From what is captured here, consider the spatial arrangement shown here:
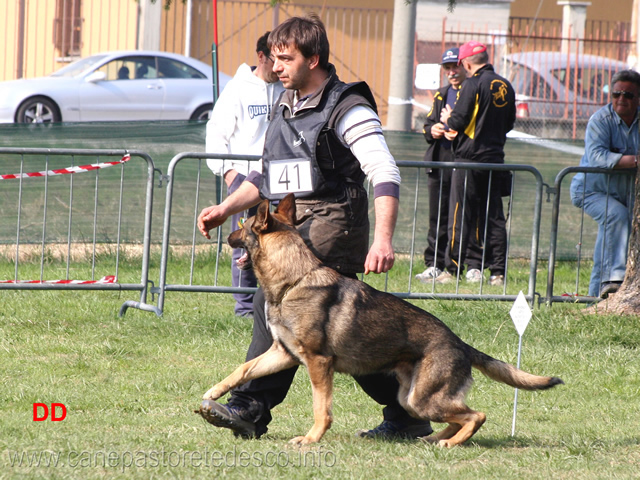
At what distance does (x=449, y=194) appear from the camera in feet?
31.1

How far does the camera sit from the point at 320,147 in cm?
411

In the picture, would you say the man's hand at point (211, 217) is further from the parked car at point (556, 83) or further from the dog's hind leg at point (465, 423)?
the parked car at point (556, 83)

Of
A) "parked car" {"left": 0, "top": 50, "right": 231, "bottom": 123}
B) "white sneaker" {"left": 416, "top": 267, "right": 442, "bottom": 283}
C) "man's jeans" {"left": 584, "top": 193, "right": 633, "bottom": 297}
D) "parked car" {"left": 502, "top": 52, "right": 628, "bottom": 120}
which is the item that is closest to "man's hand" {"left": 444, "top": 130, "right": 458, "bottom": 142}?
"white sneaker" {"left": 416, "top": 267, "right": 442, "bottom": 283}

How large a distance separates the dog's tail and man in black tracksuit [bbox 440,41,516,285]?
4.49 meters

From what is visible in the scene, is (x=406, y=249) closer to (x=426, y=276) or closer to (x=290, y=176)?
(x=426, y=276)

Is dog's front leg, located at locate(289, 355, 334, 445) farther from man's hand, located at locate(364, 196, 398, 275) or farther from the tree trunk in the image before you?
the tree trunk

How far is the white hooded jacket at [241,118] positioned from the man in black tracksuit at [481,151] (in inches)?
96.2

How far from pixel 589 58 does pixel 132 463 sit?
17179mm

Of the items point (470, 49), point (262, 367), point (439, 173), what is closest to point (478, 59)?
point (470, 49)

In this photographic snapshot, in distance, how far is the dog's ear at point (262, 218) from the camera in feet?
13.5

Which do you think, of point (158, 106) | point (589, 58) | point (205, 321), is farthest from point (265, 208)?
point (589, 58)

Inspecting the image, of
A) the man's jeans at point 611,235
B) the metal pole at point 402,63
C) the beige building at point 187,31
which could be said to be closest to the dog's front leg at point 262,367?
the man's jeans at point 611,235

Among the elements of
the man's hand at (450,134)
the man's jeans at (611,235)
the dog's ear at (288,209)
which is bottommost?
the man's jeans at (611,235)

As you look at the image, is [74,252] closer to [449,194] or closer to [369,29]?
[449,194]
